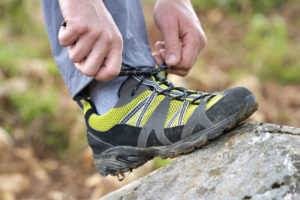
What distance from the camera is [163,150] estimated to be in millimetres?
1330

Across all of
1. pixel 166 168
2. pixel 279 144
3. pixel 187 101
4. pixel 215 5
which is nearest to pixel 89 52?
pixel 187 101

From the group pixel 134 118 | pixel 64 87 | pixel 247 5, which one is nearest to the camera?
pixel 134 118

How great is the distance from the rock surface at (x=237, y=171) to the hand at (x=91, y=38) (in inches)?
17.5

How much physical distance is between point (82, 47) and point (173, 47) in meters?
0.55

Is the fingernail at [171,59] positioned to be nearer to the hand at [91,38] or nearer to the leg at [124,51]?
the leg at [124,51]

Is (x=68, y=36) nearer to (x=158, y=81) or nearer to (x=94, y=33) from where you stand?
(x=94, y=33)

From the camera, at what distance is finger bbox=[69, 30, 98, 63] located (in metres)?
1.10

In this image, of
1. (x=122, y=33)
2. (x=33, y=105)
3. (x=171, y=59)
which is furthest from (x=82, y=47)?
(x=33, y=105)

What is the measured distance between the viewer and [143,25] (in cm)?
152

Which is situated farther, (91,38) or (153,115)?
(153,115)

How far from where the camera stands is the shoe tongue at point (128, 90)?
1377mm

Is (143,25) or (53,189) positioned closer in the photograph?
(143,25)

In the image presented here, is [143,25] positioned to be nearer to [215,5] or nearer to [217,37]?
[217,37]

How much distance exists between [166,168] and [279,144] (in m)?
0.42
